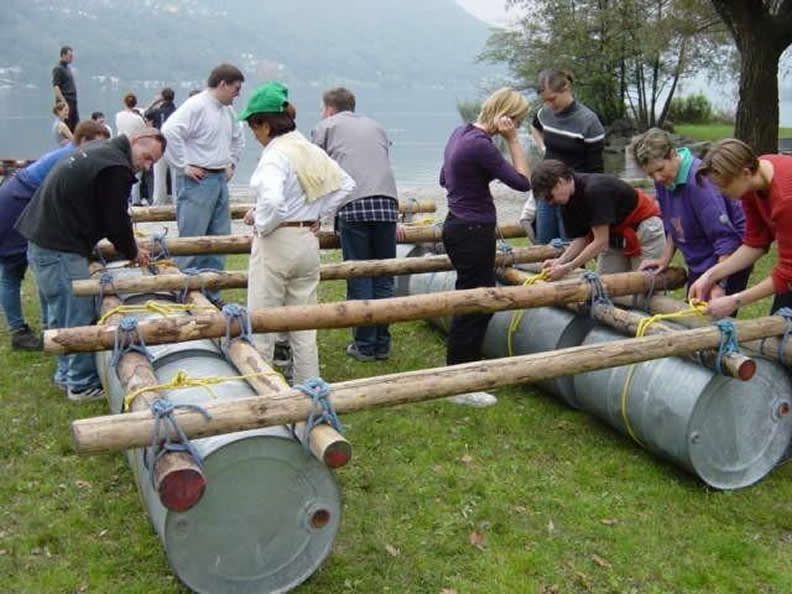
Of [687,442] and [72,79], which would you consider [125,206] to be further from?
[72,79]

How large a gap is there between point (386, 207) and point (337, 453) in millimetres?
3894

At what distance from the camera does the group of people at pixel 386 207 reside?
5797 mm

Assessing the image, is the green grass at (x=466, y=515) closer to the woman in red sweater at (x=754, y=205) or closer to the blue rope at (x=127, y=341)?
the blue rope at (x=127, y=341)

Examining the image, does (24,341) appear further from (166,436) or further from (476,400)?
(166,436)

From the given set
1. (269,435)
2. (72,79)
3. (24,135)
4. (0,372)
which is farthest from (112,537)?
(24,135)

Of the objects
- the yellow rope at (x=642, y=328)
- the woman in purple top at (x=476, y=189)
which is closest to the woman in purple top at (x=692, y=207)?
the yellow rope at (x=642, y=328)

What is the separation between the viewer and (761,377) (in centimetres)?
561

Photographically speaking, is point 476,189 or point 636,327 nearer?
point 636,327

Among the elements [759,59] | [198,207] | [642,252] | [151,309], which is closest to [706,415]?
[642,252]

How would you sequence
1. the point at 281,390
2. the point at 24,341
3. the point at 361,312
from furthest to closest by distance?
1. the point at 24,341
2. the point at 361,312
3. the point at 281,390

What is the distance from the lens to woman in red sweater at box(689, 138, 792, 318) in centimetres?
506

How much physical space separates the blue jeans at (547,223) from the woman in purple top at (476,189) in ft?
5.44

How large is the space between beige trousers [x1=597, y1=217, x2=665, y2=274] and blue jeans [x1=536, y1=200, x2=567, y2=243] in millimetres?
1111

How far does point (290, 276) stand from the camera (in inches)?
244
